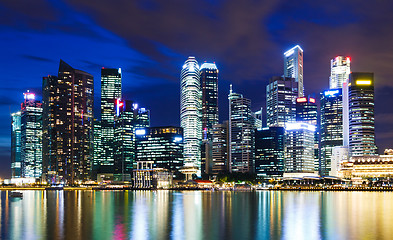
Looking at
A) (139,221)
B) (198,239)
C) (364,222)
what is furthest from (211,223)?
(364,222)

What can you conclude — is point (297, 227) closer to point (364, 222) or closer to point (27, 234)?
point (364, 222)

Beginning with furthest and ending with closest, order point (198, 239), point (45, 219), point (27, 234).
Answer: point (45, 219), point (27, 234), point (198, 239)

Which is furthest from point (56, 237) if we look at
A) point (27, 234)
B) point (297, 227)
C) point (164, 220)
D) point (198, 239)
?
point (297, 227)

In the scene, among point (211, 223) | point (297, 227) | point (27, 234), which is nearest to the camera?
point (27, 234)

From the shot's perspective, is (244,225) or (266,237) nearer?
(266,237)

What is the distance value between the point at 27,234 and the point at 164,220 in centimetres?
1935

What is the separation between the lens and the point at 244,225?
56.4 metres

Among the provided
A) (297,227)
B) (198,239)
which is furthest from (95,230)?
(297,227)

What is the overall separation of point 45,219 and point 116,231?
62.0 feet

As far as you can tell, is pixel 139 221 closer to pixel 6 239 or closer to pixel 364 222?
pixel 6 239

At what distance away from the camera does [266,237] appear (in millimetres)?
46531

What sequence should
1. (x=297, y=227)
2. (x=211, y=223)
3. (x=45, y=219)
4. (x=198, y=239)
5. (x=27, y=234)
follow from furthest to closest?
(x=45, y=219)
(x=211, y=223)
(x=297, y=227)
(x=27, y=234)
(x=198, y=239)

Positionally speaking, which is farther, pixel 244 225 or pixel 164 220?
pixel 164 220

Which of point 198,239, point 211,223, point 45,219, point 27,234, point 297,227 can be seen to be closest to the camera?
point 198,239
